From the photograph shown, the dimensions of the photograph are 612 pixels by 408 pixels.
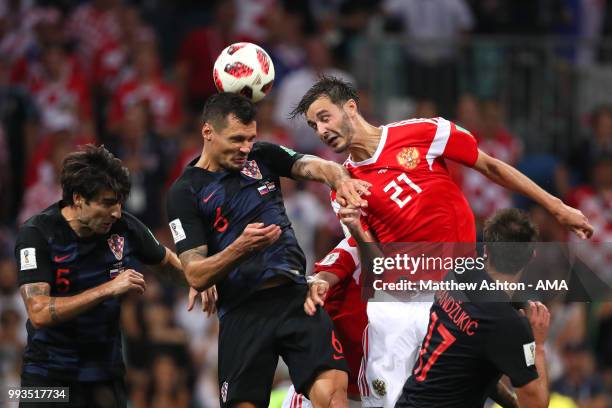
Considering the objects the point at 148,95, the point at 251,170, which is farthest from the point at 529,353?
the point at 148,95

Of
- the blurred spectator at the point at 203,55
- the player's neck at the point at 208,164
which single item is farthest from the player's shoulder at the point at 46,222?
the blurred spectator at the point at 203,55

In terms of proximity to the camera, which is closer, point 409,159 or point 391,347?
point 391,347

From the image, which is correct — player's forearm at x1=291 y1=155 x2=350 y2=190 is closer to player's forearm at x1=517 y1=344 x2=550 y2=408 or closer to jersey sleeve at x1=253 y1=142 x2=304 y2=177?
jersey sleeve at x1=253 y1=142 x2=304 y2=177

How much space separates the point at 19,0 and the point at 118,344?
27.2ft

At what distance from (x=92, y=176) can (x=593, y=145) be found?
26.1ft

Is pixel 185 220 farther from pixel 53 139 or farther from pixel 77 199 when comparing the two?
pixel 53 139

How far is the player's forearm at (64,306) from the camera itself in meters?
7.33

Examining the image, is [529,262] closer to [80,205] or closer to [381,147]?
[381,147]

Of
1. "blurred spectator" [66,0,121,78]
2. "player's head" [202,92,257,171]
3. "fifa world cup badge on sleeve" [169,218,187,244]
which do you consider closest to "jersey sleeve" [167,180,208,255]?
"fifa world cup badge on sleeve" [169,218,187,244]

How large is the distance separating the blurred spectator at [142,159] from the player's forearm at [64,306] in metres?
5.82

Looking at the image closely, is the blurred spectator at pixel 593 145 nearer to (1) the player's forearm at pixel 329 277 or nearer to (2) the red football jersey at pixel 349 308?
(2) the red football jersey at pixel 349 308

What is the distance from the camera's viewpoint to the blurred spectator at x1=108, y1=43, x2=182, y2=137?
556 inches

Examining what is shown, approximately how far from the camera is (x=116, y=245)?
7.84 metres

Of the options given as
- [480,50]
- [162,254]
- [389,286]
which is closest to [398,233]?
[389,286]
